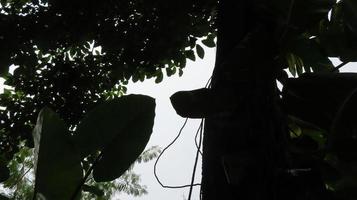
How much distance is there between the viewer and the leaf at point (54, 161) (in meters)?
0.62

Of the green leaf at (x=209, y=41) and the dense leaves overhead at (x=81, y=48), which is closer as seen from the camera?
the dense leaves overhead at (x=81, y=48)

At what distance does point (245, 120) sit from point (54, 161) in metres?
0.35

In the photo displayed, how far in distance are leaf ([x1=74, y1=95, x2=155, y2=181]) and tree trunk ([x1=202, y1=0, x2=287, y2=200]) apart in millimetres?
146

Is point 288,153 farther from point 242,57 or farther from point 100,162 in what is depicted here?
point 100,162

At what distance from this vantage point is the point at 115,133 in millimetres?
666

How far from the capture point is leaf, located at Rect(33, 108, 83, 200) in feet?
2.03

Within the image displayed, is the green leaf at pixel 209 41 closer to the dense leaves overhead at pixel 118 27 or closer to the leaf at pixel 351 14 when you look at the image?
the dense leaves overhead at pixel 118 27

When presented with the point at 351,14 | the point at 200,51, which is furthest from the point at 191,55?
the point at 351,14

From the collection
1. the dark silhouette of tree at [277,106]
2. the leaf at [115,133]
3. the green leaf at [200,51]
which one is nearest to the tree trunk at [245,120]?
the dark silhouette of tree at [277,106]

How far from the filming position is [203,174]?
2.46 ft

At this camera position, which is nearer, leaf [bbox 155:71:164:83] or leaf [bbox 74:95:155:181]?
leaf [bbox 74:95:155:181]

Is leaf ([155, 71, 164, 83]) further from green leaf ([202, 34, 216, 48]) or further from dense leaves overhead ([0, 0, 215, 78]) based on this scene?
green leaf ([202, 34, 216, 48])

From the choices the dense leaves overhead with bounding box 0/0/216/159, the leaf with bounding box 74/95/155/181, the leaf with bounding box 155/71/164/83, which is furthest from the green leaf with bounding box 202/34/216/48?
the leaf with bounding box 74/95/155/181

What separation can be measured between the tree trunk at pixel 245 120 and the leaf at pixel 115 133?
15 cm
